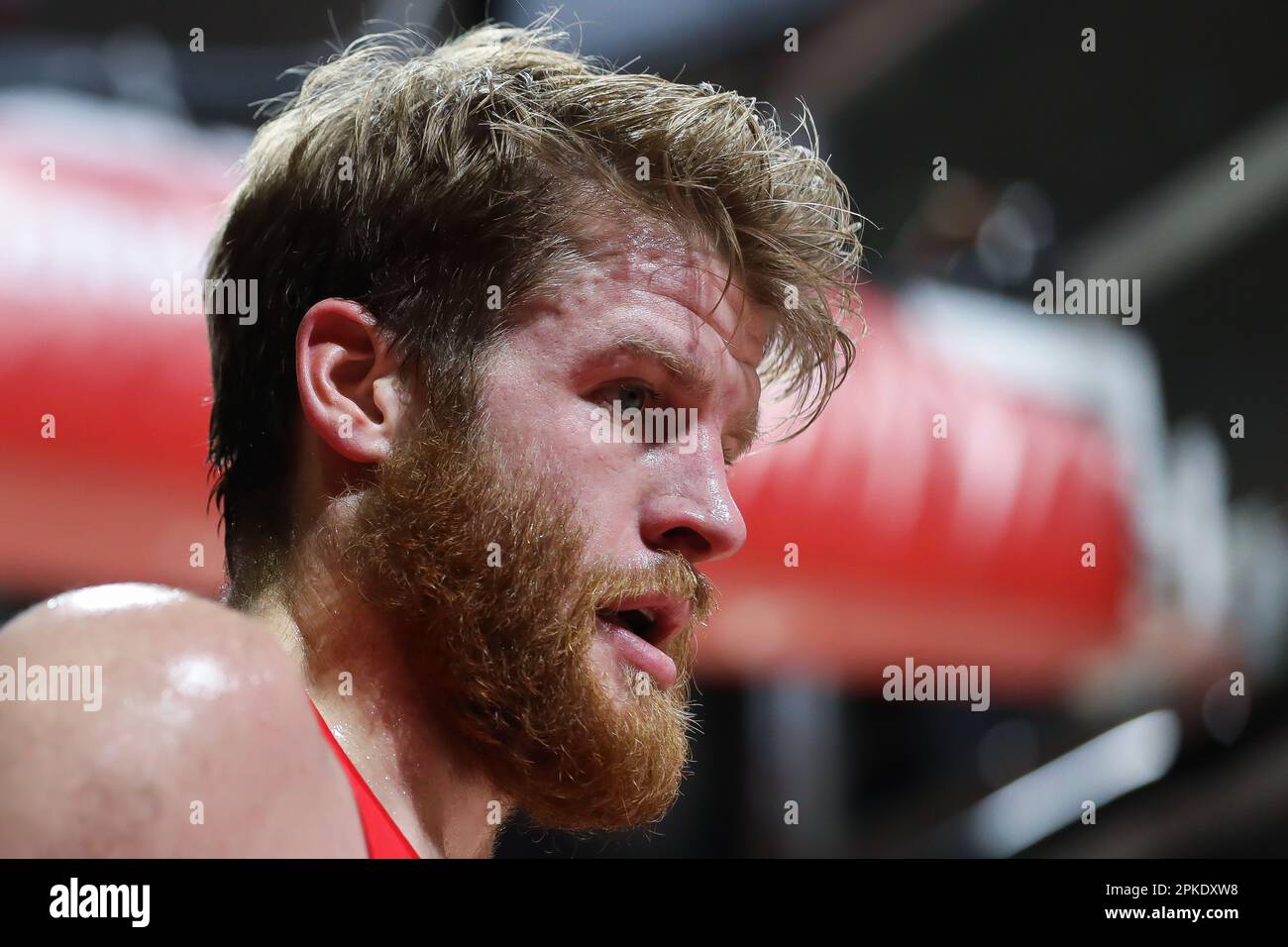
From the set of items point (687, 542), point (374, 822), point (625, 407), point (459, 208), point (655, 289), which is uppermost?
point (459, 208)

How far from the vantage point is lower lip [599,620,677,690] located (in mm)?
1266

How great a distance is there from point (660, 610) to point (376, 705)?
0.31m

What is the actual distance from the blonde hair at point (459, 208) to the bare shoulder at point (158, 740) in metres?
0.42

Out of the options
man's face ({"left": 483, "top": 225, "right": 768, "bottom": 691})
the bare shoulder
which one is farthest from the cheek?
the bare shoulder

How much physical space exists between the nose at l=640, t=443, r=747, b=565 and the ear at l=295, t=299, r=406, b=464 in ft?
0.94

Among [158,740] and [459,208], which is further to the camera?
[459,208]

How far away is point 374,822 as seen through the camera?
1.08 m

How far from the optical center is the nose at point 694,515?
1258 mm

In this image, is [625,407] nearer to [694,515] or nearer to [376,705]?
[694,515]

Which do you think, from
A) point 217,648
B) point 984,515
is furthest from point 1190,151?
point 217,648

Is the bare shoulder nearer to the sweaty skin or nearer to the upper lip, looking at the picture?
the sweaty skin

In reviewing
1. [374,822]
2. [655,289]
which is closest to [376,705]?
[374,822]
